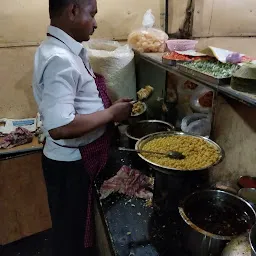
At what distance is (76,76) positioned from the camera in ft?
4.35

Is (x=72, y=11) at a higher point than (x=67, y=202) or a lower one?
higher

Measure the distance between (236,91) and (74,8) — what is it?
0.90m

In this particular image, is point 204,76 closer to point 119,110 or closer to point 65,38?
point 119,110

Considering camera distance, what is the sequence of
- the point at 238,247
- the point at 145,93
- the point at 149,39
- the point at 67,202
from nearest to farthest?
the point at 238,247 < the point at 67,202 < the point at 149,39 < the point at 145,93

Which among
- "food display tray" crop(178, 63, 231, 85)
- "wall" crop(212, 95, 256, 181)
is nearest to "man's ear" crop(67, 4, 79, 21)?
"food display tray" crop(178, 63, 231, 85)

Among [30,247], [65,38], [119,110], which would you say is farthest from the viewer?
[30,247]

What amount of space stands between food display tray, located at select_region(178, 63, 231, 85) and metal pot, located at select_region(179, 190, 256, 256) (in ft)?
1.69

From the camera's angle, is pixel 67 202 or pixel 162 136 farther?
pixel 67 202

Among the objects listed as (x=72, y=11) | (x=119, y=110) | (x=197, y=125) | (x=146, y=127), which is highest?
(x=72, y=11)

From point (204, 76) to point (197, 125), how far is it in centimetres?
54

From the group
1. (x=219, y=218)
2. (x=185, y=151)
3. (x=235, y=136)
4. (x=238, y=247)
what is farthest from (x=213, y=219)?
(x=235, y=136)

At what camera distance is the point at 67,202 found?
173 centimetres

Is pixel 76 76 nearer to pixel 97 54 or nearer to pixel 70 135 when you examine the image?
pixel 70 135

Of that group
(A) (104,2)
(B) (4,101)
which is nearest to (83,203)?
(B) (4,101)
